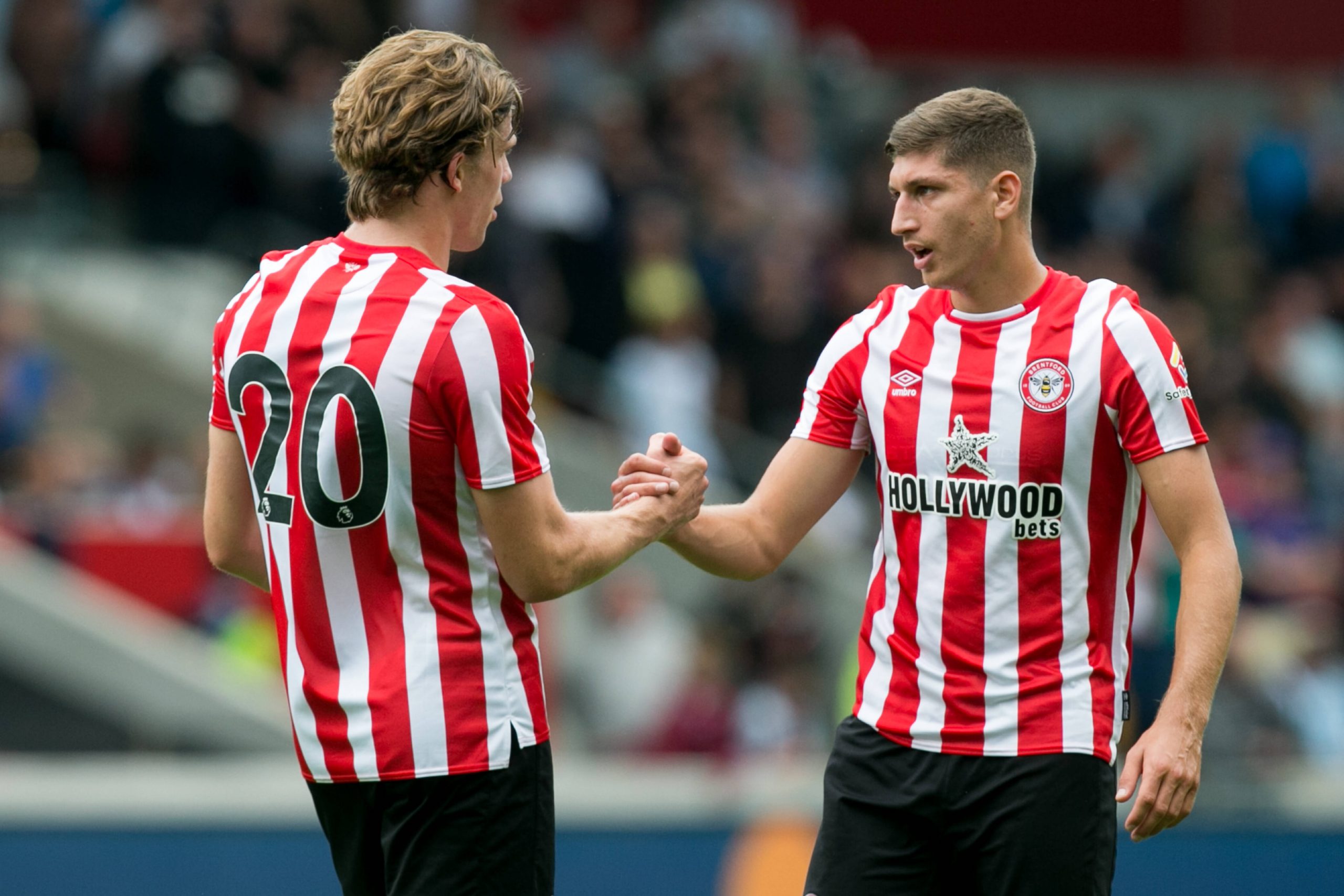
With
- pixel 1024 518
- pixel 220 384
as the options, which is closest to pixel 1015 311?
pixel 1024 518

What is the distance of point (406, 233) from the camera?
288 centimetres

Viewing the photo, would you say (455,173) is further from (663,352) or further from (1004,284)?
(663,352)

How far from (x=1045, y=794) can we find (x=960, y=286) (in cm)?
95

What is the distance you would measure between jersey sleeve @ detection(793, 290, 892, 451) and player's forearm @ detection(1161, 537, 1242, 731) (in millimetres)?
707

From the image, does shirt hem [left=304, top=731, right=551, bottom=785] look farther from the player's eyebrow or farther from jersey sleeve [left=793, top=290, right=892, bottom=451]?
the player's eyebrow

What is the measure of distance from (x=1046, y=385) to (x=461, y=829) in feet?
4.29

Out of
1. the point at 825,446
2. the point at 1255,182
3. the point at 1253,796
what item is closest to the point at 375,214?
the point at 825,446

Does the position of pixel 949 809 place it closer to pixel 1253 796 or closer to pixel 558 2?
pixel 1253 796

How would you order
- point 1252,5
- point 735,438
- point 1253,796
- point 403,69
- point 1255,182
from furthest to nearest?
point 1252,5
point 1255,182
point 735,438
point 1253,796
point 403,69

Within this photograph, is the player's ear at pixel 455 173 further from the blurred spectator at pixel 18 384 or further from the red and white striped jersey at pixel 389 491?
the blurred spectator at pixel 18 384

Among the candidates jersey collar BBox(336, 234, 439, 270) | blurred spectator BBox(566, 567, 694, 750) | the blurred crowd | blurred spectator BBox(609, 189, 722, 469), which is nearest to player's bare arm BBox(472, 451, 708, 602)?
jersey collar BBox(336, 234, 439, 270)

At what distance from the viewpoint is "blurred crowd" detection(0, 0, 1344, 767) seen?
8141mm

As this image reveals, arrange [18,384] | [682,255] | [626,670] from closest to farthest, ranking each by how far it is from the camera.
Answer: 1. [626,670]
2. [18,384]
3. [682,255]

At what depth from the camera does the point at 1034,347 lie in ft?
10.6
